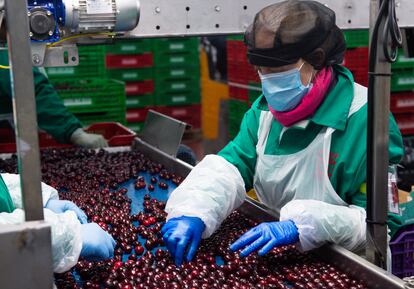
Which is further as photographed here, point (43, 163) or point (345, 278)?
point (43, 163)

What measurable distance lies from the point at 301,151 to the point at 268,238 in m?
0.50

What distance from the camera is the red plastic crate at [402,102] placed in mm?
5945

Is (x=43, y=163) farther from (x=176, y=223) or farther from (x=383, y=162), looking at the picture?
(x=383, y=162)

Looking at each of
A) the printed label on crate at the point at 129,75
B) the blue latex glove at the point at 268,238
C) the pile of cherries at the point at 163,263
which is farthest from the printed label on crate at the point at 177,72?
the blue latex glove at the point at 268,238

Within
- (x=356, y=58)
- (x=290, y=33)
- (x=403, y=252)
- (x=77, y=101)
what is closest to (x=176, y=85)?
(x=77, y=101)

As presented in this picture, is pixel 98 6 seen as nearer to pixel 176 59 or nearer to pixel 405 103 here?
pixel 405 103

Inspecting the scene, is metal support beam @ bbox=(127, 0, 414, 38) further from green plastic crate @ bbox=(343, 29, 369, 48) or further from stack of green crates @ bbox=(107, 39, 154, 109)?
stack of green crates @ bbox=(107, 39, 154, 109)

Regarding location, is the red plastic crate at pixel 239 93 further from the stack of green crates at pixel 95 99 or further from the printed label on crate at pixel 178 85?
the printed label on crate at pixel 178 85

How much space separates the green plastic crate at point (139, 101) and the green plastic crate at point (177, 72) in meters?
0.38

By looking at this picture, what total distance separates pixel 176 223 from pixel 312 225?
0.55 meters

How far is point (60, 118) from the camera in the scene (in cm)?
483

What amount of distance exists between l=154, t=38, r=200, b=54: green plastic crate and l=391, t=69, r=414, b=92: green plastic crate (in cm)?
379

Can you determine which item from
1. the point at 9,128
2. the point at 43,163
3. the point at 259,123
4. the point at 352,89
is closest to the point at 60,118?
the point at 9,128

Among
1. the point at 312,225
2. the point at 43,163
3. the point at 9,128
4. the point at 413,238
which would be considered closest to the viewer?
the point at 312,225
